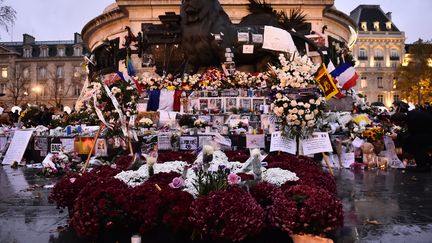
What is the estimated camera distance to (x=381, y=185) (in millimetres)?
10680

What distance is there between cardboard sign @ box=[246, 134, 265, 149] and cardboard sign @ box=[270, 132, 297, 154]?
3.17m

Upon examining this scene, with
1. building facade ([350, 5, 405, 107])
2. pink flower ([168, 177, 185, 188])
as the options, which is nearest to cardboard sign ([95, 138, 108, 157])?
pink flower ([168, 177, 185, 188])

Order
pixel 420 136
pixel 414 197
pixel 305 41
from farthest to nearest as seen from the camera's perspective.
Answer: pixel 305 41, pixel 420 136, pixel 414 197

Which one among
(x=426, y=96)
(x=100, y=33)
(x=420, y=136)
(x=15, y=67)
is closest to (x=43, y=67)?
(x=15, y=67)

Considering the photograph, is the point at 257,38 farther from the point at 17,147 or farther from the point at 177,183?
the point at 177,183

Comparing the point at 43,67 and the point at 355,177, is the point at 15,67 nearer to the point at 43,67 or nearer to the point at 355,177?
the point at 43,67

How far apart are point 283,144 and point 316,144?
0.69 meters

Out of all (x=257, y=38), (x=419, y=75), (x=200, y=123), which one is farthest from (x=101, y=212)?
(x=419, y=75)

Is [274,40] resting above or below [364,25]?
below

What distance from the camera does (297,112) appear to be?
10.3 metres

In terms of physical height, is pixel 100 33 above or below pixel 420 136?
above

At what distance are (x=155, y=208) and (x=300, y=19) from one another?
60.1 ft

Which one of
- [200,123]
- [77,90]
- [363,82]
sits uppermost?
[363,82]

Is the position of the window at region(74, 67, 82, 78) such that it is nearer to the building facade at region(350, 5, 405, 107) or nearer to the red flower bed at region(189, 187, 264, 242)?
the building facade at region(350, 5, 405, 107)
